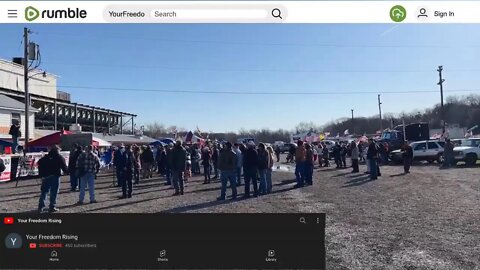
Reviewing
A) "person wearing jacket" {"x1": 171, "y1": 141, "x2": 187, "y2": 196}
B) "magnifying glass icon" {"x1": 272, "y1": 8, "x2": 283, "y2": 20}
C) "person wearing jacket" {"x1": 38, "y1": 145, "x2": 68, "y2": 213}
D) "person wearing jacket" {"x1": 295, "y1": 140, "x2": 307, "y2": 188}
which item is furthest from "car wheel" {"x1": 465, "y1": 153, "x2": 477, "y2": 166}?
"magnifying glass icon" {"x1": 272, "y1": 8, "x2": 283, "y2": 20}

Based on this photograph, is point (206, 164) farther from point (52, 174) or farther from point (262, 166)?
point (52, 174)

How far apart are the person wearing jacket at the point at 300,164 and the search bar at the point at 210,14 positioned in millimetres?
9843

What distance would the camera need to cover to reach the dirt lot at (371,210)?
4.42m

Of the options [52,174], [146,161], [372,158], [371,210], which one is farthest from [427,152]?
[52,174]

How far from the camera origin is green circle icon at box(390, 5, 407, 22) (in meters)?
3.31

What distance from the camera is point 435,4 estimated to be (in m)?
3.33

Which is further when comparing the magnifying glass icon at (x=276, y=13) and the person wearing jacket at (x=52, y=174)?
the person wearing jacket at (x=52, y=174)

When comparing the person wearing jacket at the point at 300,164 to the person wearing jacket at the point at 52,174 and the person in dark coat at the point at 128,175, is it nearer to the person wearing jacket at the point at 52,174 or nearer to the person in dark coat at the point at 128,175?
the person in dark coat at the point at 128,175

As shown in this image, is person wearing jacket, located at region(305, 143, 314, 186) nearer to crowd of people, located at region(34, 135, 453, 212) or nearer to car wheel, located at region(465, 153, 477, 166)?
crowd of people, located at region(34, 135, 453, 212)

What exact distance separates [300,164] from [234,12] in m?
10.4

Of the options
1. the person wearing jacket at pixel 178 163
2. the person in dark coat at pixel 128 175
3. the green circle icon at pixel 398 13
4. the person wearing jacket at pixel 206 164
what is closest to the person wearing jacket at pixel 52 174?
the person in dark coat at pixel 128 175

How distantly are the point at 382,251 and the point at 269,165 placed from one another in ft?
23.3

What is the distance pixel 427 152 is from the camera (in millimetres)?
24906

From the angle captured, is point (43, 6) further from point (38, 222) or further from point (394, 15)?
point (394, 15)
